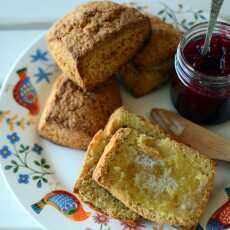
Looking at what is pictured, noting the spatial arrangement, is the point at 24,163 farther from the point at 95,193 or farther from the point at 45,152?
the point at 95,193

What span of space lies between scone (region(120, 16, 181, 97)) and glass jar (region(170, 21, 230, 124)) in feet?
0.36

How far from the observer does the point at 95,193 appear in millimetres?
2414

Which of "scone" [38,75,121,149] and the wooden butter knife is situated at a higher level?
"scone" [38,75,121,149]

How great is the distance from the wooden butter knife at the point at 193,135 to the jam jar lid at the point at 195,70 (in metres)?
0.26

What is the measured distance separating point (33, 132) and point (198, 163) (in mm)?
963

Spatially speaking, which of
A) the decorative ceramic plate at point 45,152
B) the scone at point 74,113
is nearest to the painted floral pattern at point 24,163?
the decorative ceramic plate at point 45,152

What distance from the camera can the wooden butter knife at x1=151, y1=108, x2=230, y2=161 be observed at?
2575mm

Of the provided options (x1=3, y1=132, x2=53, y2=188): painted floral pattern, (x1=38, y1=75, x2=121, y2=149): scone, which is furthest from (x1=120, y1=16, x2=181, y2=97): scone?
(x1=3, y1=132, x2=53, y2=188): painted floral pattern

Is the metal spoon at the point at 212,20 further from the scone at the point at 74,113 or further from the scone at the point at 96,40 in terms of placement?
the scone at the point at 74,113

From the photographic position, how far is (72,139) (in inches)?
104

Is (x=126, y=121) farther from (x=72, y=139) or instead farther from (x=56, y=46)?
(x=56, y=46)

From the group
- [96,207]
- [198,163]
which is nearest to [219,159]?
[198,163]

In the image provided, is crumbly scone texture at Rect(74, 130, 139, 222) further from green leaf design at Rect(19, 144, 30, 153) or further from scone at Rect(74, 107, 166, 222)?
green leaf design at Rect(19, 144, 30, 153)

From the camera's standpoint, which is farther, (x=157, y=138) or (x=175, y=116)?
(x=175, y=116)
